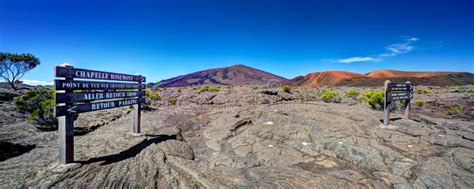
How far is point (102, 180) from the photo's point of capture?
3758mm

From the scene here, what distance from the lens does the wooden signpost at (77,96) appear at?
4078 millimetres

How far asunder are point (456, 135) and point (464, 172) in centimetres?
400

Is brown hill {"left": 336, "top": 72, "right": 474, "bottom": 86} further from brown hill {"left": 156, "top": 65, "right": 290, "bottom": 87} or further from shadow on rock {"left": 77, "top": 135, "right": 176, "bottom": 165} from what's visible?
shadow on rock {"left": 77, "top": 135, "right": 176, "bottom": 165}

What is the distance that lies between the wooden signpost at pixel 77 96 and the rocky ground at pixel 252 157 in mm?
481

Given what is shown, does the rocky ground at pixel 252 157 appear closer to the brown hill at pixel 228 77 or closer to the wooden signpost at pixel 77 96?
the wooden signpost at pixel 77 96

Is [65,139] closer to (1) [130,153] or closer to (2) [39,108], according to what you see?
(1) [130,153]

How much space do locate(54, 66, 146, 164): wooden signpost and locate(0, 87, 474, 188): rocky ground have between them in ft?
1.58

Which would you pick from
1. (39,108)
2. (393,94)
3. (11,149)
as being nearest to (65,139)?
(11,149)

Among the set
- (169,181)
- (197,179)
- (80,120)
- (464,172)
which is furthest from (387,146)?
(80,120)

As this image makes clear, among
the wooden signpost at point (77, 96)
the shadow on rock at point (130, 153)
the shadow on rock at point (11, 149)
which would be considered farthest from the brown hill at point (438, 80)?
the shadow on rock at point (11, 149)

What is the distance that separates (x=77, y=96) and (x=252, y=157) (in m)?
4.16

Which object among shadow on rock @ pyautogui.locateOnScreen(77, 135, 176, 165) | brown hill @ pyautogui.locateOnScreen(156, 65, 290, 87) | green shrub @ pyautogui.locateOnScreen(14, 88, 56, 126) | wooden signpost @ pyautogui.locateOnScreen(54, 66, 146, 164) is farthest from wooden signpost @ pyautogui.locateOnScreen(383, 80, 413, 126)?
brown hill @ pyautogui.locateOnScreen(156, 65, 290, 87)

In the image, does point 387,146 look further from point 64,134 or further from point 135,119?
point 64,134

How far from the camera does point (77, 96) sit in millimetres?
4371
